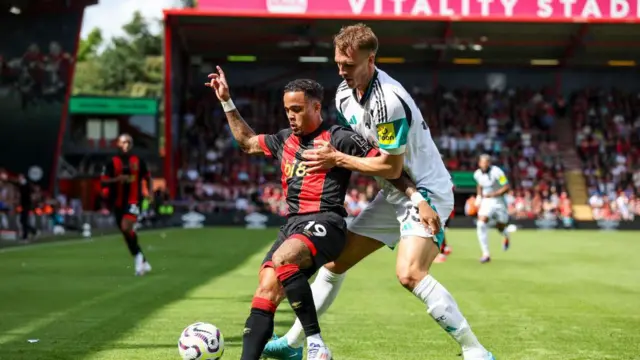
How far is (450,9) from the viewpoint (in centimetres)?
4106

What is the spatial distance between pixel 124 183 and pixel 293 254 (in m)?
9.07

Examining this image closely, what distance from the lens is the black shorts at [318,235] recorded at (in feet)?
19.5

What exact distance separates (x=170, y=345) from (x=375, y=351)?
169 cm

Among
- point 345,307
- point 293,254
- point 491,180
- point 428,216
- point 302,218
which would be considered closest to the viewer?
point 293,254

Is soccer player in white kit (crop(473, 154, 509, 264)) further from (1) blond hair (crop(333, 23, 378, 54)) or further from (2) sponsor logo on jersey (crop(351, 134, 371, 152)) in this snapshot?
(1) blond hair (crop(333, 23, 378, 54))

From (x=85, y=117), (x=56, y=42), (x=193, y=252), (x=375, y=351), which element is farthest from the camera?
(x=85, y=117)

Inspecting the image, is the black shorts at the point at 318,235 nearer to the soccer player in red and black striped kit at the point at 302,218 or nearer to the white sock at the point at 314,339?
the soccer player in red and black striped kit at the point at 302,218

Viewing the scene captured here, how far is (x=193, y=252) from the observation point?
64.8ft

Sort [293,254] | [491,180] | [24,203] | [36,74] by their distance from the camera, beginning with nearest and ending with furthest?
1. [293,254]
2. [491,180]
3. [24,203]
4. [36,74]

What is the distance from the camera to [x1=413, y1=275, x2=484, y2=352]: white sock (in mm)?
6016

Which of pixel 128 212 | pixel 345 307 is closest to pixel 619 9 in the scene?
pixel 128 212

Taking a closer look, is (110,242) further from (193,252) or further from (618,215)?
(618,215)

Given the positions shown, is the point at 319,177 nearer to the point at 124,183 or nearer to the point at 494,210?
the point at 124,183

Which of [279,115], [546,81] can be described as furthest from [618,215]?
[279,115]
